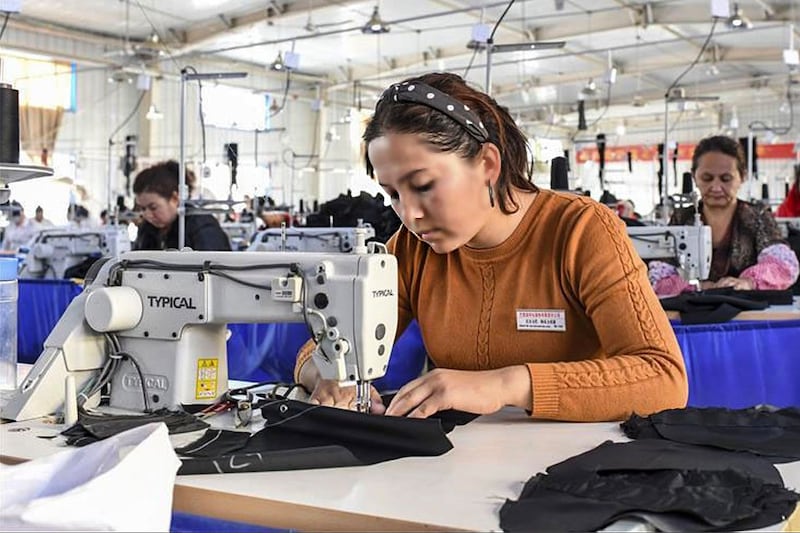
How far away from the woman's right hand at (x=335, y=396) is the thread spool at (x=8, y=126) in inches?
24.9

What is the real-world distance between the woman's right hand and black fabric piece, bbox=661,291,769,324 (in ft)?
6.12

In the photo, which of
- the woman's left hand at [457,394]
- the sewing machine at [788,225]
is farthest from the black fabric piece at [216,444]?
the sewing machine at [788,225]

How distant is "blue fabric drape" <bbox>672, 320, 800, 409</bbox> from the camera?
2697 mm

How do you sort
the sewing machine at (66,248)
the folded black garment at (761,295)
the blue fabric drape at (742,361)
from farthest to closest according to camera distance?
the sewing machine at (66,248)
the folded black garment at (761,295)
the blue fabric drape at (742,361)

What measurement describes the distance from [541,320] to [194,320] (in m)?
0.60

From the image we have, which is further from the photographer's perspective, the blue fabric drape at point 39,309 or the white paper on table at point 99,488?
the blue fabric drape at point 39,309

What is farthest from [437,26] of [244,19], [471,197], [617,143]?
[471,197]

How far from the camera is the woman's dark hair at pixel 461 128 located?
4.88 feet

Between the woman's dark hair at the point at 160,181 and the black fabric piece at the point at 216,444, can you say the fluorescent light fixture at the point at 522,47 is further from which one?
the black fabric piece at the point at 216,444

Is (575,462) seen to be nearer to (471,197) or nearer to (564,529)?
(564,529)

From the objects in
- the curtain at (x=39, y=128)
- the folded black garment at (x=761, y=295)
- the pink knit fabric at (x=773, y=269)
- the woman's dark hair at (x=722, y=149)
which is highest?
the curtain at (x=39, y=128)

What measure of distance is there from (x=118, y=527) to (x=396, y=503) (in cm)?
31

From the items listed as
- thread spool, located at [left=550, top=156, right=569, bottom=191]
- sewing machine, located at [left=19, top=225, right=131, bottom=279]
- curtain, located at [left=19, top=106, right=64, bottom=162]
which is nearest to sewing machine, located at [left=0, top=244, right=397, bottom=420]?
thread spool, located at [left=550, top=156, right=569, bottom=191]

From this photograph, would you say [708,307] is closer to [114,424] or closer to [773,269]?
[773,269]
